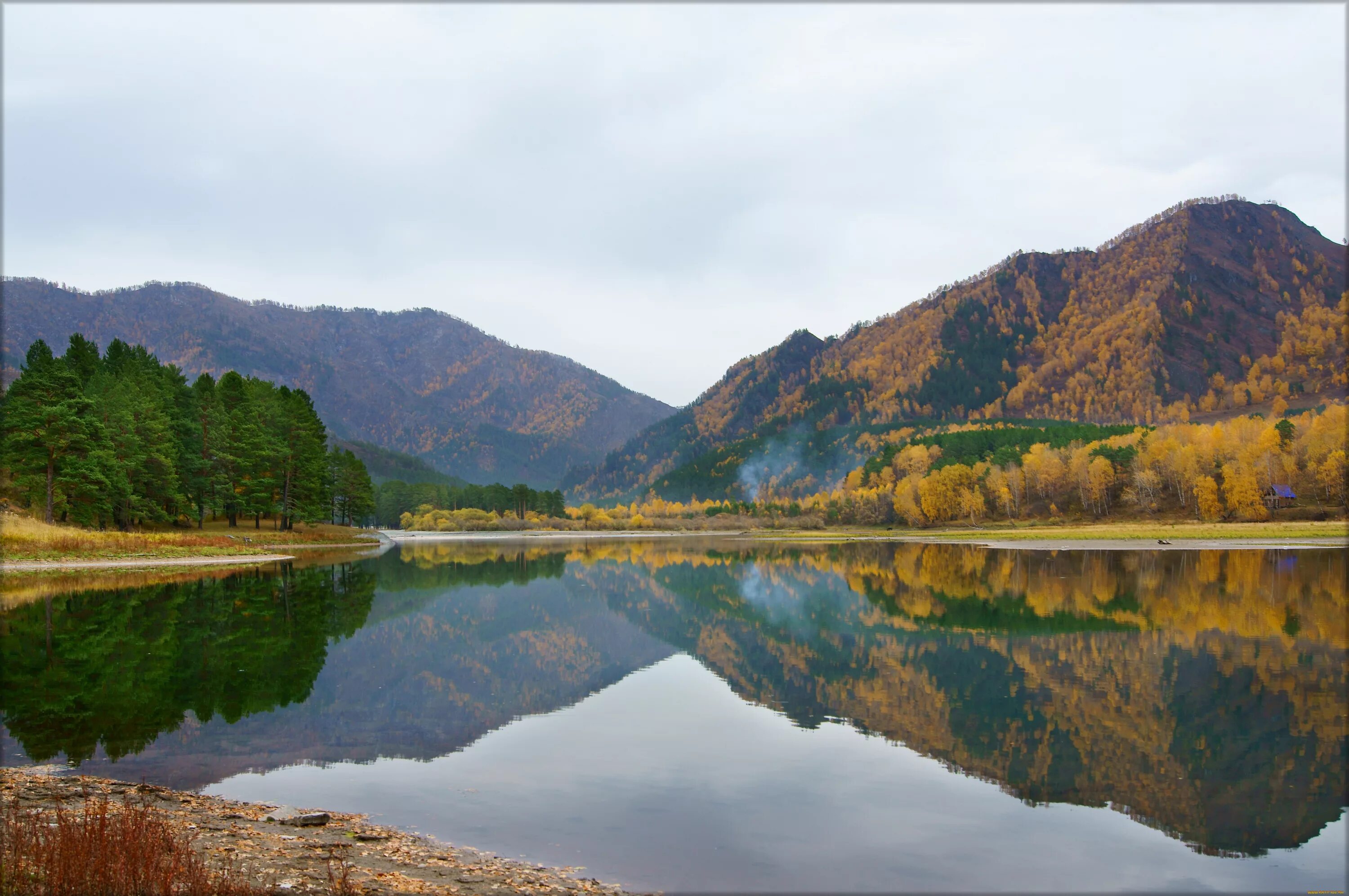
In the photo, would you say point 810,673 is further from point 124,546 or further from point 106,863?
point 124,546

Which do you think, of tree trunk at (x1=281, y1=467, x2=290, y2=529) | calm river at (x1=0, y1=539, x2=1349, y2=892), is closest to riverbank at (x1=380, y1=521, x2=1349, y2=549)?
tree trunk at (x1=281, y1=467, x2=290, y2=529)

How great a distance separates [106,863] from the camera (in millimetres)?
7188

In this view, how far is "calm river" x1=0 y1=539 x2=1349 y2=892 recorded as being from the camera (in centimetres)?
1023

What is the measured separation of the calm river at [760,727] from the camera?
1023 centimetres

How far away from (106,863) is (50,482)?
52.9 m

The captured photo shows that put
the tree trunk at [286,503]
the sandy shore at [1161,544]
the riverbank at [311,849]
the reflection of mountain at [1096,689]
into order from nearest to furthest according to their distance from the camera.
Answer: the riverbank at [311,849] < the reflection of mountain at [1096,689] < the sandy shore at [1161,544] < the tree trunk at [286,503]

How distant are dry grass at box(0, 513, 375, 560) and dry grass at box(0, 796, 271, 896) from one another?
4393 centimetres

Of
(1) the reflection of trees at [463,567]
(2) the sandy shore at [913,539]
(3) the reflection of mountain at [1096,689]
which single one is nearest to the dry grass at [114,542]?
(1) the reflection of trees at [463,567]

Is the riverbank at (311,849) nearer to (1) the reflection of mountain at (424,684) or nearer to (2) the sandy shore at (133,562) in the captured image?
(1) the reflection of mountain at (424,684)

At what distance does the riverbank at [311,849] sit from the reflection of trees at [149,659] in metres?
3.02

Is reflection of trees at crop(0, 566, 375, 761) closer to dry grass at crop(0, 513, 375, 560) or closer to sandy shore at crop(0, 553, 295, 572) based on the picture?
sandy shore at crop(0, 553, 295, 572)

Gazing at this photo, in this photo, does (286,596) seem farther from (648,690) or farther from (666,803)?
(666,803)

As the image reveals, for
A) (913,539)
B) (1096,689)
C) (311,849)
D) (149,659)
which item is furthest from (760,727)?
(913,539)

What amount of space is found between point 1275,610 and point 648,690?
2456 centimetres
